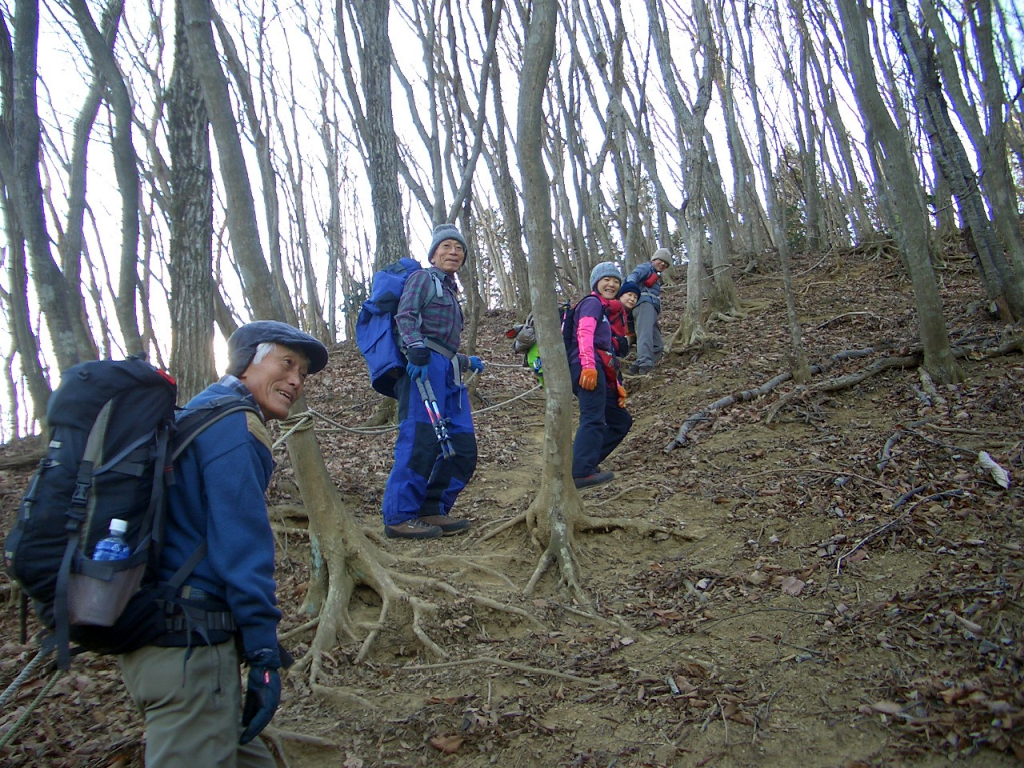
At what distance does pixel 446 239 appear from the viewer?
211 inches

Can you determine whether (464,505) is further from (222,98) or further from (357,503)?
(222,98)

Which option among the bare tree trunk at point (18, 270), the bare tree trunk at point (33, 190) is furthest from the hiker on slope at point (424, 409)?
the bare tree trunk at point (18, 270)

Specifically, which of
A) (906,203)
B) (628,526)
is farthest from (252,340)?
(906,203)

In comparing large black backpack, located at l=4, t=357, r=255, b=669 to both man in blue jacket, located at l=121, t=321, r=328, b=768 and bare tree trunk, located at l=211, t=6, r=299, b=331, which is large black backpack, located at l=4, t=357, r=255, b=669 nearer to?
man in blue jacket, located at l=121, t=321, r=328, b=768

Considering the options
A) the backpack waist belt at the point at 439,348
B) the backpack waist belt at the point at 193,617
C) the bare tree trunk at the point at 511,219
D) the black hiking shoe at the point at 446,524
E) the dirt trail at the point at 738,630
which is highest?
the bare tree trunk at the point at 511,219

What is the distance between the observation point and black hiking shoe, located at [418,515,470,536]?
17.5ft

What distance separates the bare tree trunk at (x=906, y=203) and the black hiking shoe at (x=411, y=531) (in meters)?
4.70

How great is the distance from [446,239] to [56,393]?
375cm

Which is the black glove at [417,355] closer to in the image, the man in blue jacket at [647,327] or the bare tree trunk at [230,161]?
the bare tree trunk at [230,161]

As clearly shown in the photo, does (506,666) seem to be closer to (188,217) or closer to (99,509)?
(99,509)

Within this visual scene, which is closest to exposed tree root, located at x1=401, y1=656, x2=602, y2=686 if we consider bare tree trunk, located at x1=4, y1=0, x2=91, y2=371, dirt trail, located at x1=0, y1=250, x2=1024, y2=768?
dirt trail, located at x1=0, y1=250, x2=1024, y2=768

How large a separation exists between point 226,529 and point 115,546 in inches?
11.4

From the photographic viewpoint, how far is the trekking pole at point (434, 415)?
5.04 m

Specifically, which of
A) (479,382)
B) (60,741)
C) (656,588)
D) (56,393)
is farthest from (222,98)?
(479,382)
